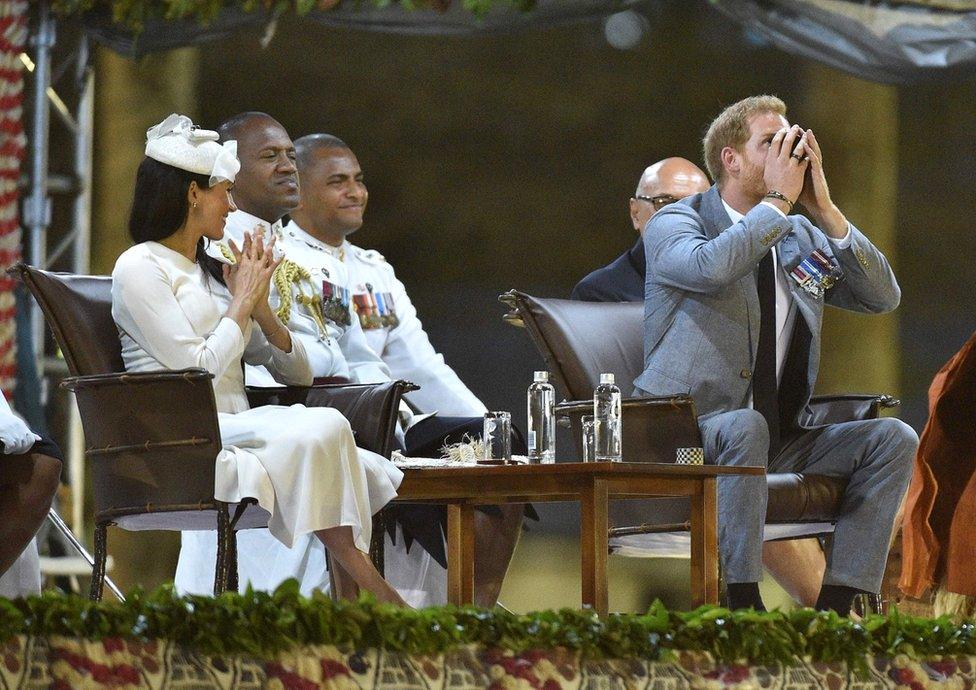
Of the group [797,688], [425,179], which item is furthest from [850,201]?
[797,688]

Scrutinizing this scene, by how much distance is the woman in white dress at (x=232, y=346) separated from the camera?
3.28 meters

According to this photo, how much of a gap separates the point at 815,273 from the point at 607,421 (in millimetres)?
828

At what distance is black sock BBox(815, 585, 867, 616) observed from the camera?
143 inches

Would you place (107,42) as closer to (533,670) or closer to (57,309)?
(57,309)

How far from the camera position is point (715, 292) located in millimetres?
3781

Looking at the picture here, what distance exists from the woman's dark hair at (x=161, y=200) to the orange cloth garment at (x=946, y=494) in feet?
6.40

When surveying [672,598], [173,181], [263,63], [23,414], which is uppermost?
[263,63]

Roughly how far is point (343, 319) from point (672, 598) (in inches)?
105

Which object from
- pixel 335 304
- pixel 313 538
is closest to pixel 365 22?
pixel 335 304

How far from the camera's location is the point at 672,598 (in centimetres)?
660

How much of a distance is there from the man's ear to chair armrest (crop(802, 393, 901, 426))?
68 centimetres

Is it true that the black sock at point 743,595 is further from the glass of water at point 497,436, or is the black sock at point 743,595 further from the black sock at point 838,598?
the glass of water at point 497,436

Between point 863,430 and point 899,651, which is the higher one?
point 863,430

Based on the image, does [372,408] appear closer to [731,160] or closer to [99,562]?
[99,562]
